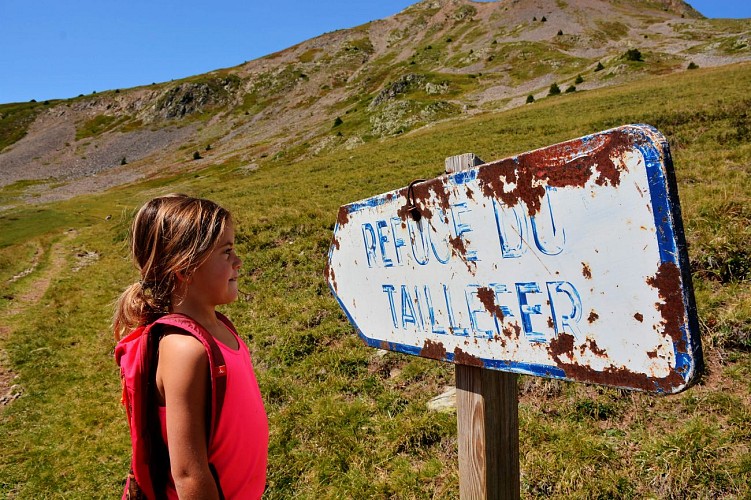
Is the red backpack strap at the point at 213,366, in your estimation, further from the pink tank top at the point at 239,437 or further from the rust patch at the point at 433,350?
the rust patch at the point at 433,350

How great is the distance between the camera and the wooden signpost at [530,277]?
1281mm

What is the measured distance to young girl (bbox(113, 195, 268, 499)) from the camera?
1.79 meters

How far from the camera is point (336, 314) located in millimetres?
7238

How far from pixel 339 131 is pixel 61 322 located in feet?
138

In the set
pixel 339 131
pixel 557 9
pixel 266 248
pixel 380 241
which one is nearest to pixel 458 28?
pixel 557 9

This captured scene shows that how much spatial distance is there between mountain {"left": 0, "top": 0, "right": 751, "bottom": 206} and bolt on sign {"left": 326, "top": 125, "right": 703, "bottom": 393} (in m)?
40.1

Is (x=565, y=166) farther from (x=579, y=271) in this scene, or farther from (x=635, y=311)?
(x=635, y=311)

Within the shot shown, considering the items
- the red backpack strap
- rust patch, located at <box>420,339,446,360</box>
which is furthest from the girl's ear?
rust patch, located at <box>420,339,446,360</box>

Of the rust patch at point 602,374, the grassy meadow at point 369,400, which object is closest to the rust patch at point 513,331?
the rust patch at point 602,374

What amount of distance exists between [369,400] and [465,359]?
3.36 meters

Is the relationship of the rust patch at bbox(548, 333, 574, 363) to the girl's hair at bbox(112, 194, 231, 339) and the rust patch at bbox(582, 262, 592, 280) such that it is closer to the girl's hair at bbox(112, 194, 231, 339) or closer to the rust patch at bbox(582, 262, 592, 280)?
the rust patch at bbox(582, 262, 592, 280)

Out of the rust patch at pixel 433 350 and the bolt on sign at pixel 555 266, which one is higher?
the bolt on sign at pixel 555 266

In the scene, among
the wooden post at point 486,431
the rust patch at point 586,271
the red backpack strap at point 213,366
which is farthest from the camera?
the wooden post at point 486,431

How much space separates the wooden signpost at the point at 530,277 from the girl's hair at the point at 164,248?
2.73 ft
